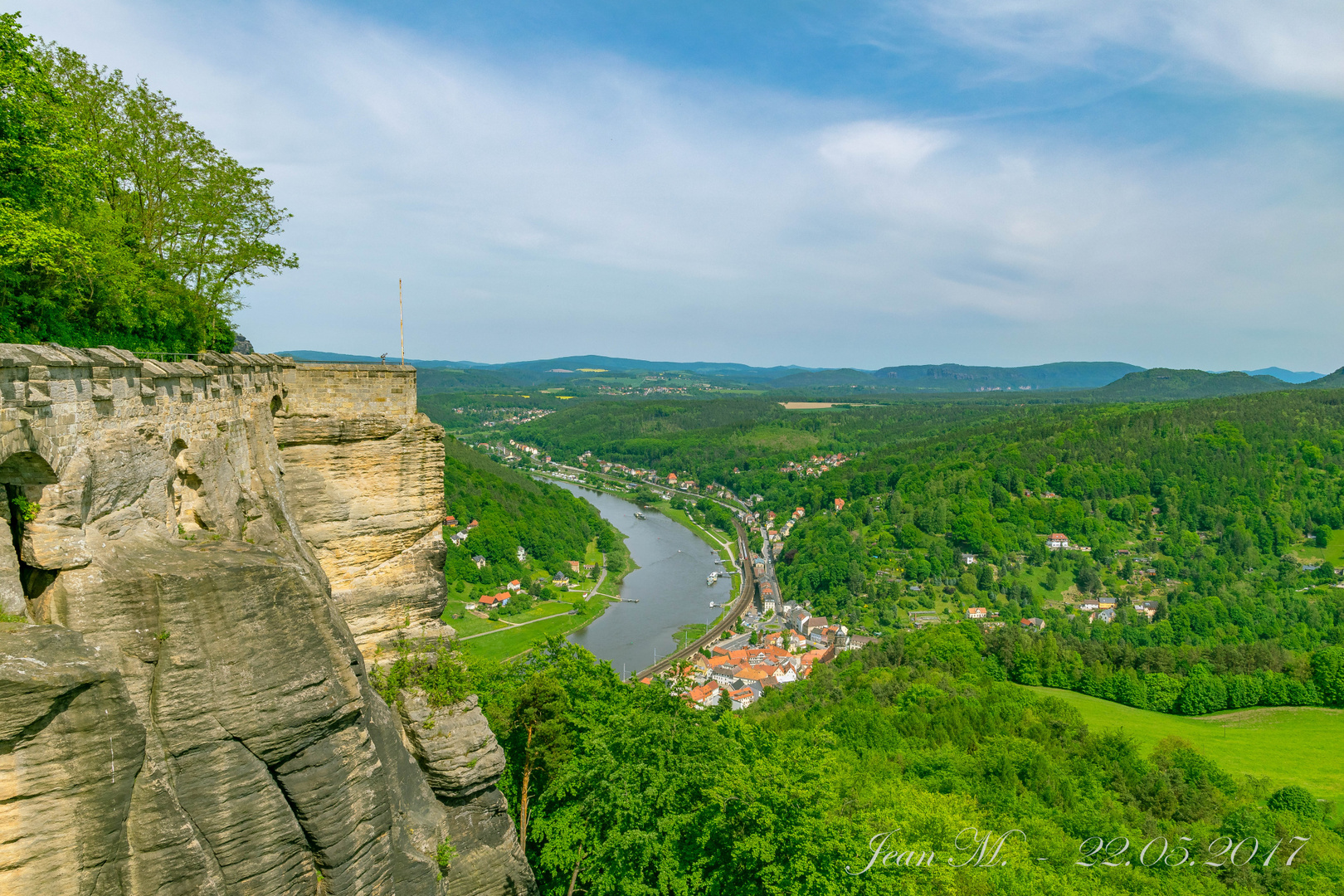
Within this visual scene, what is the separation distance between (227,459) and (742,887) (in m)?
11.8

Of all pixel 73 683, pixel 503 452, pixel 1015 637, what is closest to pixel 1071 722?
Result: pixel 1015 637

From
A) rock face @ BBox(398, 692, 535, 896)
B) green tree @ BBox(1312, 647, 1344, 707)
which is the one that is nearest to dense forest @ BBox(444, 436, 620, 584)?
rock face @ BBox(398, 692, 535, 896)

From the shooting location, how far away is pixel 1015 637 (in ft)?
199

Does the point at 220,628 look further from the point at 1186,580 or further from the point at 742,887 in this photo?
the point at 1186,580

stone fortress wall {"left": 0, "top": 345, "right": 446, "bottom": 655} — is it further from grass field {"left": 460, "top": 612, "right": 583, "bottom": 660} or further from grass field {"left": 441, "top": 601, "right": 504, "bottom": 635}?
grass field {"left": 441, "top": 601, "right": 504, "bottom": 635}

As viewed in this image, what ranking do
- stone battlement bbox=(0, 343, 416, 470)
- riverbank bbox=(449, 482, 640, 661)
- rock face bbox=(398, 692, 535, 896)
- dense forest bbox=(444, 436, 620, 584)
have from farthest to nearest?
dense forest bbox=(444, 436, 620, 584)
riverbank bbox=(449, 482, 640, 661)
rock face bbox=(398, 692, 535, 896)
stone battlement bbox=(0, 343, 416, 470)

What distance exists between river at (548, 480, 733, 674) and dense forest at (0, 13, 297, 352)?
3691 centimetres

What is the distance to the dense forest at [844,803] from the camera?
1312 centimetres

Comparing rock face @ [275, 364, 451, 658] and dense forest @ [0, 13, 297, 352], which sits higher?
dense forest @ [0, 13, 297, 352]

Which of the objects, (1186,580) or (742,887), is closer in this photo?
(742,887)

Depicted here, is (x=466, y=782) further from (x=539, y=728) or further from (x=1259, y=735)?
(x=1259, y=735)

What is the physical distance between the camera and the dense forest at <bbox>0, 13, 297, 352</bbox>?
8820 millimetres

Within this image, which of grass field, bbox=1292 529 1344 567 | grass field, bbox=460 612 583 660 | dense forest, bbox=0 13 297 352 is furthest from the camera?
grass field, bbox=1292 529 1344 567

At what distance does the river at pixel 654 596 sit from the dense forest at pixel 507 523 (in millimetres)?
5358
